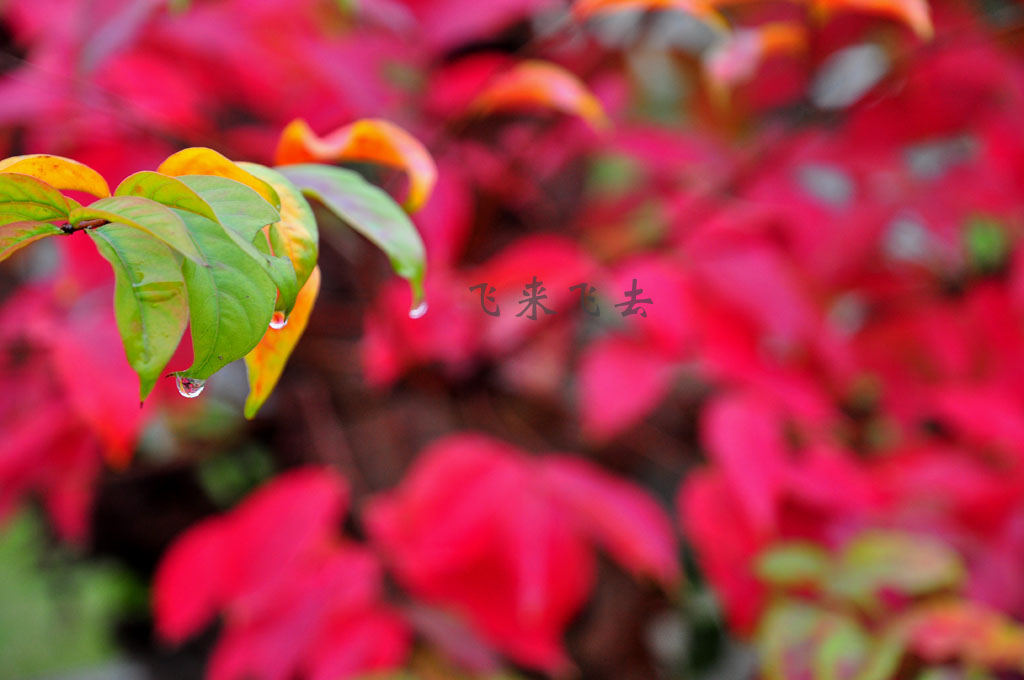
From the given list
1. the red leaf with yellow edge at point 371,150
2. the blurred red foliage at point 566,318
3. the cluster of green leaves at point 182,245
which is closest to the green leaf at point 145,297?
the cluster of green leaves at point 182,245

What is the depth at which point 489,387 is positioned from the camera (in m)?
0.94

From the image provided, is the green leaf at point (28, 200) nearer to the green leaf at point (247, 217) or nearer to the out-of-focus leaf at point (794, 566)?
the green leaf at point (247, 217)

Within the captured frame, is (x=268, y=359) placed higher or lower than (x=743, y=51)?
lower

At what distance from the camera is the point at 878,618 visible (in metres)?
0.54

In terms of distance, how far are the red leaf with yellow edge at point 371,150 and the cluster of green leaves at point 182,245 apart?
0.08 m

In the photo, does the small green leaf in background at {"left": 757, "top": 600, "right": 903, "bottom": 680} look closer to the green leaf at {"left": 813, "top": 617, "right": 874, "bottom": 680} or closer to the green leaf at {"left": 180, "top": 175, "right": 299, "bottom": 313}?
the green leaf at {"left": 813, "top": 617, "right": 874, "bottom": 680}

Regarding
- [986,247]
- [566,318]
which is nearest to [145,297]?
[566,318]

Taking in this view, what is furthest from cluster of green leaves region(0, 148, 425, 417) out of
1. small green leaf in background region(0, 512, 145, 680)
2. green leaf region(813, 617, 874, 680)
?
small green leaf in background region(0, 512, 145, 680)

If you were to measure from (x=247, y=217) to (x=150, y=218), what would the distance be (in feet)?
0.08

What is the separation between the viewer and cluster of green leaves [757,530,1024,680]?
45cm

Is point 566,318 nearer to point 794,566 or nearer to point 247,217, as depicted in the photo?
point 794,566

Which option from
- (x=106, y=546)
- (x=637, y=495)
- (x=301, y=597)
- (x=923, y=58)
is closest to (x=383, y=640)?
(x=301, y=597)

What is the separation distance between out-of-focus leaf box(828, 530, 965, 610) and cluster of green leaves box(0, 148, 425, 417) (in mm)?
477

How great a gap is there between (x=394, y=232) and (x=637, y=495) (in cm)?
46
